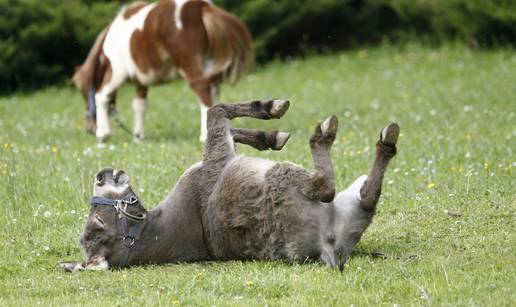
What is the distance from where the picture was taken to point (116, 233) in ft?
18.2

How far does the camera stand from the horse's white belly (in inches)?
414

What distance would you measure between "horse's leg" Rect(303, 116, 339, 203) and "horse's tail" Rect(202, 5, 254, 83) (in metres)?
4.91

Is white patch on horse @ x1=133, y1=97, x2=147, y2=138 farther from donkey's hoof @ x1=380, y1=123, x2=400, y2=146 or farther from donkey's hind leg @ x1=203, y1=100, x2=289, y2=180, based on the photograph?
donkey's hoof @ x1=380, y1=123, x2=400, y2=146

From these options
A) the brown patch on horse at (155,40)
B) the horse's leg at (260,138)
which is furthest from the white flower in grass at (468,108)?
the horse's leg at (260,138)

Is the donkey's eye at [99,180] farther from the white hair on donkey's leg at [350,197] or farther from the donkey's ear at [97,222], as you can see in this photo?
the white hair on donkey's leg at [350,197]

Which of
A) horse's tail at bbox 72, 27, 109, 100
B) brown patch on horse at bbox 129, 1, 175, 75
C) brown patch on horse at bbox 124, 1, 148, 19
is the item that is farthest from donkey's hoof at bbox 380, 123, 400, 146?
horse's tail at bbox 72, 27, 109, 100

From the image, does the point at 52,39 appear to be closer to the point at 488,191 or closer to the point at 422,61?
the point at 422,61

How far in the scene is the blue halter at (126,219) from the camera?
556 centimetres

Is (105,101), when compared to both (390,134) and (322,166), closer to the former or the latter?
(322,166)

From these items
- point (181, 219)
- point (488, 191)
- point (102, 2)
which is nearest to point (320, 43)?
point (102, 2)

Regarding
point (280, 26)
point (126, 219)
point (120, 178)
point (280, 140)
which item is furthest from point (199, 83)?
point (280, 26)

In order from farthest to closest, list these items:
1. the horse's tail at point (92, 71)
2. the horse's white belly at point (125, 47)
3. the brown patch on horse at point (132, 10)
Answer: the horse's tail at point (92, 71) → the brown patch on horse at point (132, 10) → the horse's white belly at point (125, 47)

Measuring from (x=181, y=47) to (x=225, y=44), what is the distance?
1.58 ft

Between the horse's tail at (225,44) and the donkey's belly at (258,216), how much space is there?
460 cm
